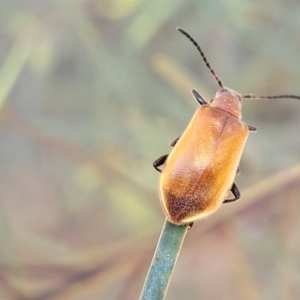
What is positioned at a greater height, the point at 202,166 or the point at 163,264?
the point at 163,264

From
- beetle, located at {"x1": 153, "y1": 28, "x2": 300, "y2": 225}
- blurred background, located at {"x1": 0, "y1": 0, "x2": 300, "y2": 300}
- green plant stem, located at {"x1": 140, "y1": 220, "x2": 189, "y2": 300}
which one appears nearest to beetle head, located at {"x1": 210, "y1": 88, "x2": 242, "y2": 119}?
beetle, located at {"x1": 153, "y1": 28, "x2": 300, "y2": 225}

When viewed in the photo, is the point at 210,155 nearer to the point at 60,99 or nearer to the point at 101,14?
the point at 101,14

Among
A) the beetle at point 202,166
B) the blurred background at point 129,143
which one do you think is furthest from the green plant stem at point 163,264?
the blurred background at point 129,143

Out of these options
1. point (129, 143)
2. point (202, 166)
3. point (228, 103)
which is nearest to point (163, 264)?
point (202, 166)

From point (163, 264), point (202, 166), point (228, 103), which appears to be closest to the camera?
point (163, 264)

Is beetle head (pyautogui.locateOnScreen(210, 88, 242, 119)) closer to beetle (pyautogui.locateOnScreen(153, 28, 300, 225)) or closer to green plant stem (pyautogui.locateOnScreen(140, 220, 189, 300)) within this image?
beetle (pyautogui.locateOnScreen(153, 28, 300, 225))

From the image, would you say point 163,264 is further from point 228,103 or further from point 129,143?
point 129,143
